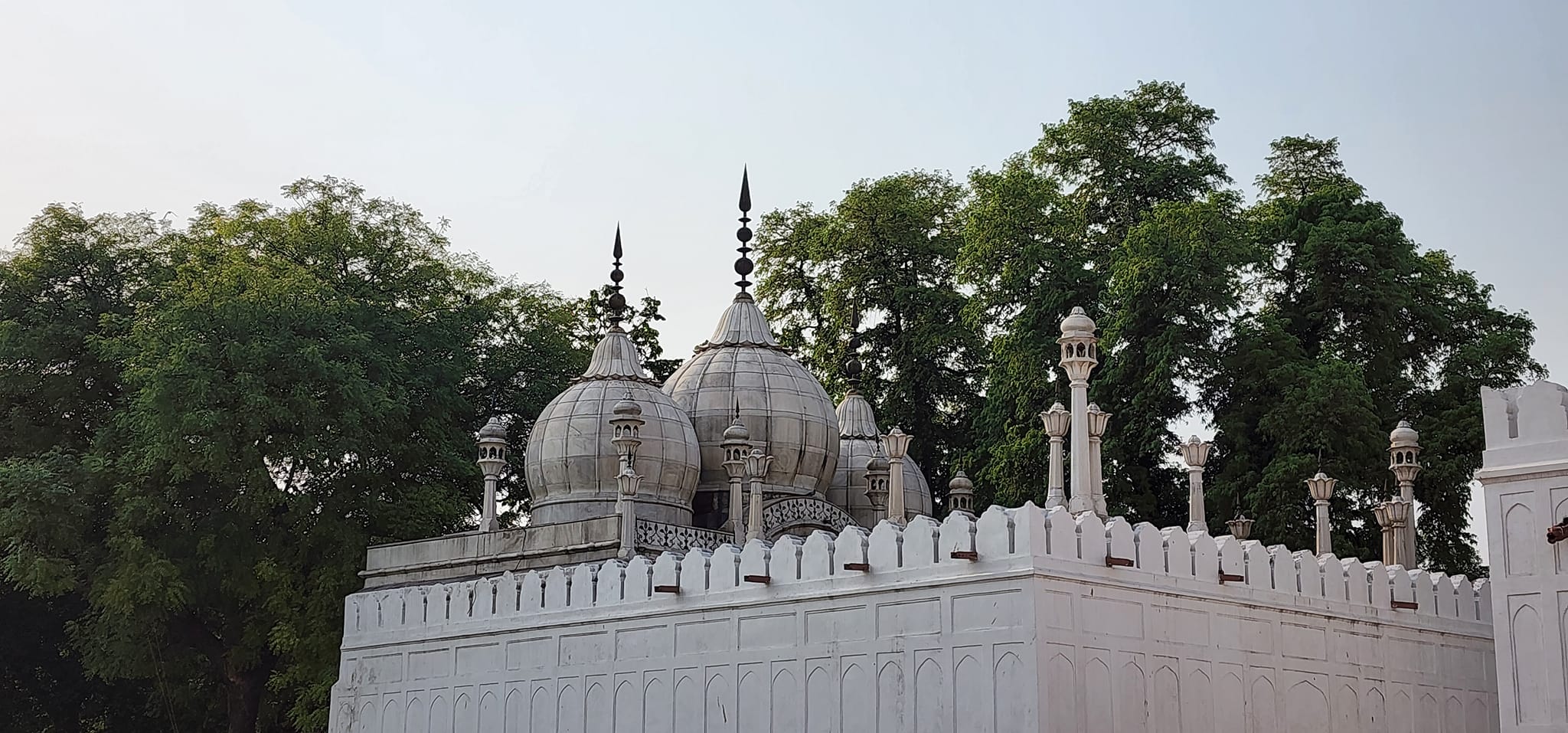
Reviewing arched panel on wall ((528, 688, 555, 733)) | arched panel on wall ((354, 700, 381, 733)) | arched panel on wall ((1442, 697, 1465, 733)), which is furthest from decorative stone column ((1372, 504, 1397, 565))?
arched panel on wall ((354, 700, 381, 733))

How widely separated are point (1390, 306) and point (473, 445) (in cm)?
1840

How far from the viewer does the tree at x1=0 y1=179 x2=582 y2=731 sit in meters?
28.7

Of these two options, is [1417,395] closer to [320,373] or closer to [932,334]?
[932,334]

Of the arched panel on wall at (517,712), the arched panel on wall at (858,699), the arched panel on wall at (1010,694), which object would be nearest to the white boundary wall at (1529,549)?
the arched panel on wall at (1010,694)

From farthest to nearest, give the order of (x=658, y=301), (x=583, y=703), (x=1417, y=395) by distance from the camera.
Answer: (x=658, y=301)
(x=1417, y=395)
(x=583, y=703)

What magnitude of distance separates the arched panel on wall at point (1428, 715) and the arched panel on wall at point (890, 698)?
22.3 feet

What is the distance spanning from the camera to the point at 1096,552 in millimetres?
17578

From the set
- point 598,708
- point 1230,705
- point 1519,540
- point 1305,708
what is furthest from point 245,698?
point 1519,540

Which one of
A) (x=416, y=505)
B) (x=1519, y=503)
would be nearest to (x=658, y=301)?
(x=416, y=505)

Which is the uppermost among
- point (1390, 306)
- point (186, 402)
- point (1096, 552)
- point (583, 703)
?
point (1390, 306)

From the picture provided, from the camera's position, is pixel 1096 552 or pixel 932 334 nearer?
pixel 1096 552

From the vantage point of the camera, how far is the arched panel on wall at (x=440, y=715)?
76.2 ft

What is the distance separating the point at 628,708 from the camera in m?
21.0

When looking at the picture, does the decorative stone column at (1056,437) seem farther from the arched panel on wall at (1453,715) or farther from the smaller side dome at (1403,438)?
the smaller side dome at (1403,438)
